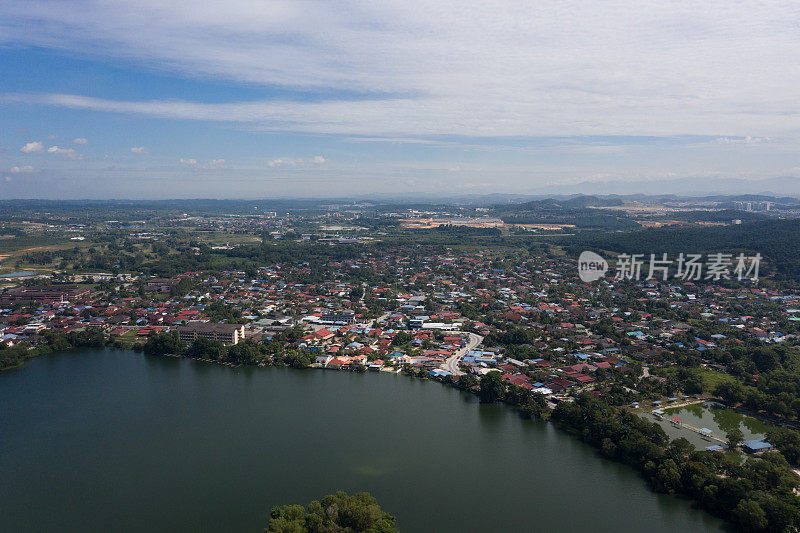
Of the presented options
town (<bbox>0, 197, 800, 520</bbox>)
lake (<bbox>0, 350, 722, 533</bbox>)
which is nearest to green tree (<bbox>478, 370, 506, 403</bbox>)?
town (<bbox>0, 197, 800, 520</bbox>)

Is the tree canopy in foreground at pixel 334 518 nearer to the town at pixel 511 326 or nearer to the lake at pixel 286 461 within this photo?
the lake at pixel 286 461

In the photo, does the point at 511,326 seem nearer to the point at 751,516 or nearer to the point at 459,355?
the point at 459,355

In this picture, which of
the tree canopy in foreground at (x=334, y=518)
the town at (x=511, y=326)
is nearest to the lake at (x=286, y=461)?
the tree canopy in foreground at (x=334, y=518)

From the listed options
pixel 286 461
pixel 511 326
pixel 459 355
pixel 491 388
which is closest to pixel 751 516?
pixel 491 388

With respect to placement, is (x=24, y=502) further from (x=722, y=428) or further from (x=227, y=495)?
(x=722, y=428)

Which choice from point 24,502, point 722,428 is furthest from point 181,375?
point 722,428
